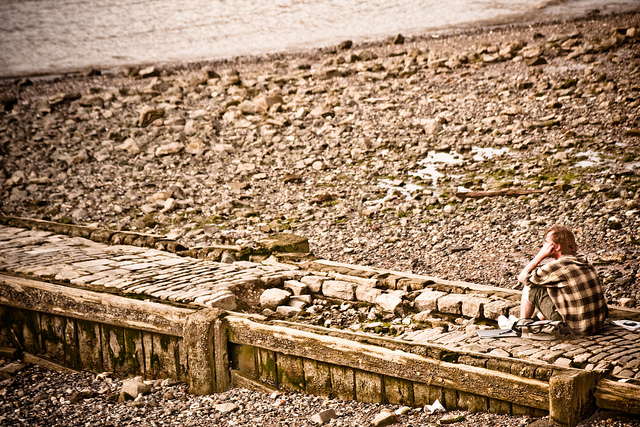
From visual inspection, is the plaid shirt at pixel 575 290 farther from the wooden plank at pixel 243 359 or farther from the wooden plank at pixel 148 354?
the wooden plank at pixel 148 354

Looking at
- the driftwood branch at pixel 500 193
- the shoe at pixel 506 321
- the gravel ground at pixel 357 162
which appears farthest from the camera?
the driftwood branch at pixel 500 193

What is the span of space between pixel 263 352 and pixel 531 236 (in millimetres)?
5379

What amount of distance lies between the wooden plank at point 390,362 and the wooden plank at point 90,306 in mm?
706

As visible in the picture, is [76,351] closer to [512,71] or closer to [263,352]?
[263,352]

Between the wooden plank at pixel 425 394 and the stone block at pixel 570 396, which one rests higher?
the stone block at pixel 570 396

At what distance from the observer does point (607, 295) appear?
9.23 m

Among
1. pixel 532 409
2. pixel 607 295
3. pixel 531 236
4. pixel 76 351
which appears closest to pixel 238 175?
pixel 531 236

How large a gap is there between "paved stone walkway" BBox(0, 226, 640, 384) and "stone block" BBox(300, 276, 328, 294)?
12mm

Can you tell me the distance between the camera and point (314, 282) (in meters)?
9.35

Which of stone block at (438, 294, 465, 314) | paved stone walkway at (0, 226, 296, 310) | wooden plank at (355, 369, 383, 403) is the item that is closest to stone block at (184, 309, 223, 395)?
paved stone walkway at (0, 226, 296, 310)

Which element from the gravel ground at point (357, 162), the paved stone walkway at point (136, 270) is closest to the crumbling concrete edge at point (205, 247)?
the paved stone walkway at point (136, 270)

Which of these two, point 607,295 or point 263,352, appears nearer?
point 263,352

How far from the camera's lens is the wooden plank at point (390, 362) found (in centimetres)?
622

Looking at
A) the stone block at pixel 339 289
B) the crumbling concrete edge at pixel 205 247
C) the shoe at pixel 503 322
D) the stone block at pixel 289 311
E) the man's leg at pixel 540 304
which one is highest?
the crumbling concrete edge at pixel 205 247
